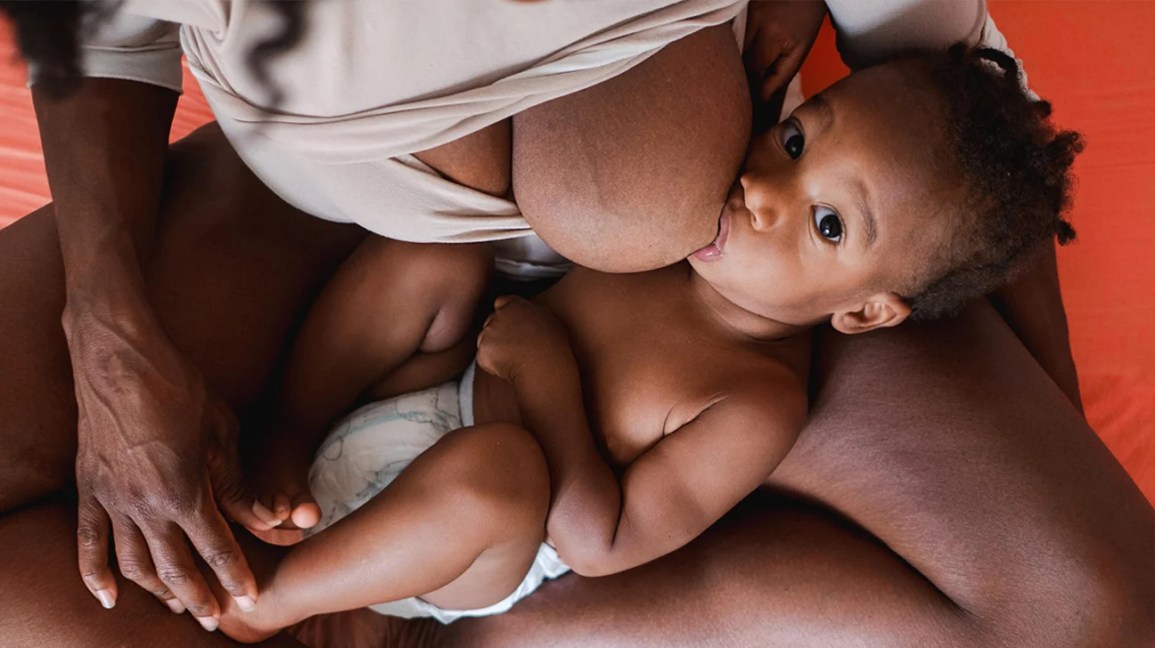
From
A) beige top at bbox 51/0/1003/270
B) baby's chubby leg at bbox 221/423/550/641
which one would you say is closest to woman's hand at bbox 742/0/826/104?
beige top at bbox 51/0/1003/270

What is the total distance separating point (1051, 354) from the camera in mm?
1093

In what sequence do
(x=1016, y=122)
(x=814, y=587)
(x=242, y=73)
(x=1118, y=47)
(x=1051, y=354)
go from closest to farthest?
(x=242, y=73) < (x=1016, y=122) < (x=814, y=587) < (x=1051, y=354) < (x=1118, y=47)

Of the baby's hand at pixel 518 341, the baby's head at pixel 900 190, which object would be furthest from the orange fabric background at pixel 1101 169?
the baby's hand at pixel 518 341

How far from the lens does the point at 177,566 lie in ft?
2.49

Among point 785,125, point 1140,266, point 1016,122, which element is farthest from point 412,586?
point 1140,266

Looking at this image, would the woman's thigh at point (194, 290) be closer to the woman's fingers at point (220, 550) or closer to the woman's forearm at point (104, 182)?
the woman's forearm at point (104, 182)

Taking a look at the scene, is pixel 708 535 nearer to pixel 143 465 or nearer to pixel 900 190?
pixel 900 190

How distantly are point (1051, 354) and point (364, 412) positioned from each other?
88 cm

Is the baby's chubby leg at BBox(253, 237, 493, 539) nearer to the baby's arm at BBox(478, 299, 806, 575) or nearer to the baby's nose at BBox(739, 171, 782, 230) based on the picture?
the baby's arm at BBox(478, 299, 806, 575)

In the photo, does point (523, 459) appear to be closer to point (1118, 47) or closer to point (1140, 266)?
point (1140, 266)

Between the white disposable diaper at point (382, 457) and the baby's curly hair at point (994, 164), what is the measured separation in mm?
572

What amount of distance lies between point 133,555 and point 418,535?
0.25 m

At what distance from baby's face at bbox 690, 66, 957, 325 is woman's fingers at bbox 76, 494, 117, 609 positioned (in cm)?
64

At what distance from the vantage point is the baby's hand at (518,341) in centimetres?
96
